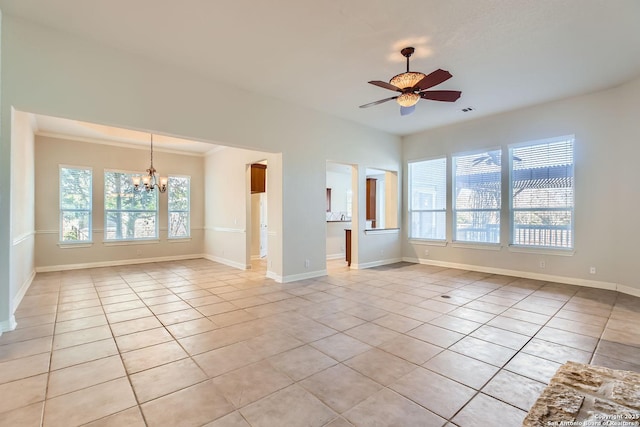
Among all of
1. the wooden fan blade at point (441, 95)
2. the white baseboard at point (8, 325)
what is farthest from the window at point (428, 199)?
the white baseboard at point (8, 325)

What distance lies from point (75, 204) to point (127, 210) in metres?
1.05

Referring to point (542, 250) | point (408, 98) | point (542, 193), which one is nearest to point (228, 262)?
point (408, 98)

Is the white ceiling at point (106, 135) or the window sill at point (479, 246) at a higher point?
the white ceiling at point (106, 135)

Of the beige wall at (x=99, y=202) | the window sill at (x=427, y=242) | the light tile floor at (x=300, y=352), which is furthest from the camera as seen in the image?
the window sill at (x=427, y=242)

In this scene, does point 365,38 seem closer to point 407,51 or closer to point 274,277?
point 407,51

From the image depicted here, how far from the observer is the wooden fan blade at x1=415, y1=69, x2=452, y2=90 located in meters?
3.15

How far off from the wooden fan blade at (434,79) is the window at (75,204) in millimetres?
7627

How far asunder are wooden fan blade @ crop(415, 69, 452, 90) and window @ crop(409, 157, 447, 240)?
3845 mm

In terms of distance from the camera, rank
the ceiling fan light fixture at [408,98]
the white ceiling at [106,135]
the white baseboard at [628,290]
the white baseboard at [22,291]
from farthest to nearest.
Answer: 1. the white ceiling at [106,135]
2. the white baseboard at [628,290]
3. the white baseboard at [22,291]
4. the ceiling fan light fixture at [408,98]

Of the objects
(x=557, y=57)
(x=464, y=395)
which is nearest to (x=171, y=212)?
(x=464, y=395)

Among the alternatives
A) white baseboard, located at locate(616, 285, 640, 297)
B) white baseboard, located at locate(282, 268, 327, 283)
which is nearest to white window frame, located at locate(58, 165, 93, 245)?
white baseboard, located at locate(282, 268, 327, 283)

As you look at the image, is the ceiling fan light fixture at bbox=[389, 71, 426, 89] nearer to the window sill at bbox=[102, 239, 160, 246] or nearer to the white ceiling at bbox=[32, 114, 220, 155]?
the white ceiling at bbox=[32, 114, 220, 155]

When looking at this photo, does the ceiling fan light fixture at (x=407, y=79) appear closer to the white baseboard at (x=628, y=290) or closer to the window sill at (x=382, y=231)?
the window sill at (x=382, y=231)

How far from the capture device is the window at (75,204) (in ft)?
21.9
